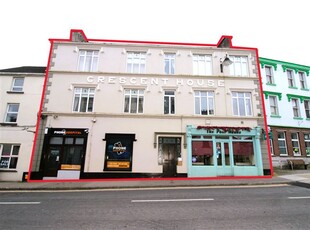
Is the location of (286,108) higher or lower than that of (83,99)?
higher

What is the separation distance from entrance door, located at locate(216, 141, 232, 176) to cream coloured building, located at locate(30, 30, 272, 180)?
0.07 metres

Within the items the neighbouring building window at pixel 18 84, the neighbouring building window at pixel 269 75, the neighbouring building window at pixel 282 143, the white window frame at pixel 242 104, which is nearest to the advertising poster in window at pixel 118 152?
the white window frame at pixel 242 104

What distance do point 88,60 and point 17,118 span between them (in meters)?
8.35

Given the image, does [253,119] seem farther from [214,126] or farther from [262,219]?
[262,219]

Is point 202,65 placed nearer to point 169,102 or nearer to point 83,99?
point 169,102

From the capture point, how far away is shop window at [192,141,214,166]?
1284cm

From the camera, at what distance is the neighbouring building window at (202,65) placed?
14719mm

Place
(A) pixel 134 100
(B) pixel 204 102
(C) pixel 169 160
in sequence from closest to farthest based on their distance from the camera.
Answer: (C) pixel 169 160, (A) pixel 134 100, (B) pixel 204 102

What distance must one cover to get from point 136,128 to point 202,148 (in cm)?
533

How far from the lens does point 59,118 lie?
13.0 m

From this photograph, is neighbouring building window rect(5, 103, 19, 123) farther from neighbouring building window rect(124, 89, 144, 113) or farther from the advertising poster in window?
neighbouring building window rect(124, 89, 144, 113)

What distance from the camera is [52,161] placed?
495 inches

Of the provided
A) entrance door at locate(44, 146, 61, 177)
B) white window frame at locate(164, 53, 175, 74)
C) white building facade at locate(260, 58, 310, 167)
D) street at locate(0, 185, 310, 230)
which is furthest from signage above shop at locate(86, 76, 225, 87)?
street at locate(0, 185, 310, 230)

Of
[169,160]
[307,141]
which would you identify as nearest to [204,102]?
[169,160]
